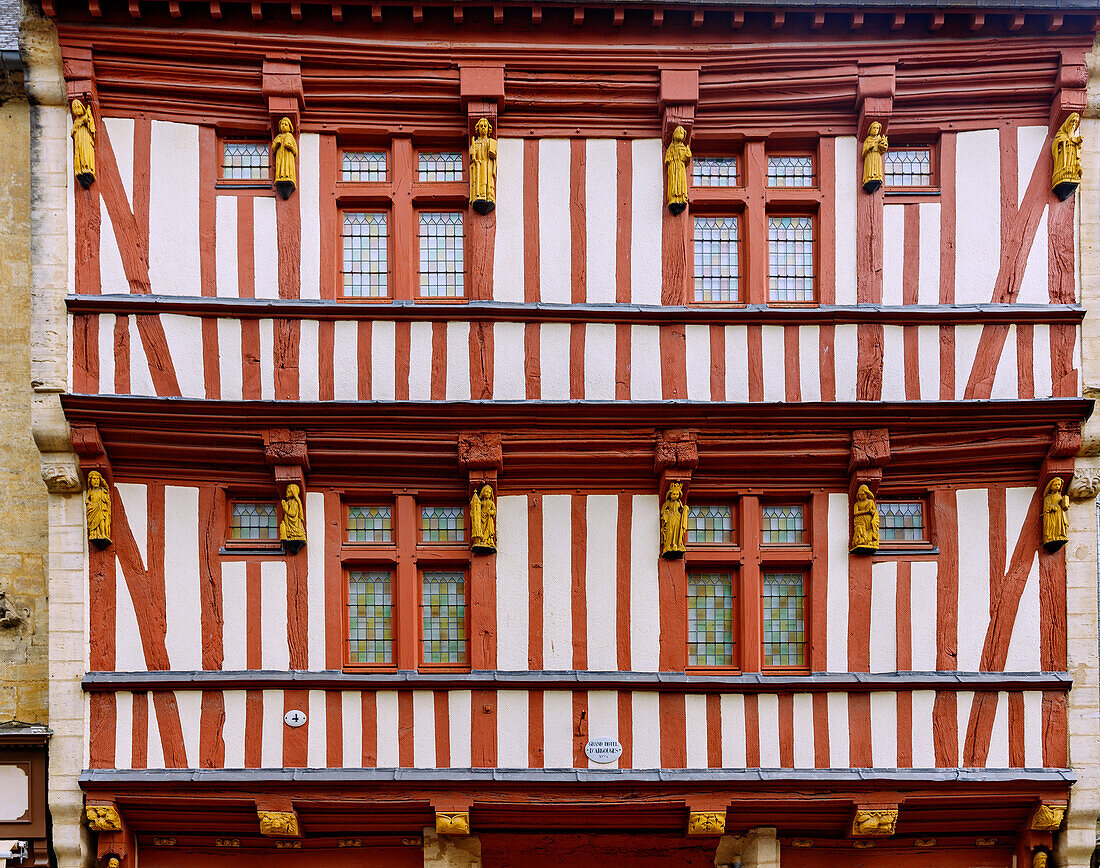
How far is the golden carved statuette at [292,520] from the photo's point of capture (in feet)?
26.6

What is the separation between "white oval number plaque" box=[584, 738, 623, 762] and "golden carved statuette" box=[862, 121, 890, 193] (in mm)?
5679

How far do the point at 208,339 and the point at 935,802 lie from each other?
7.88 m

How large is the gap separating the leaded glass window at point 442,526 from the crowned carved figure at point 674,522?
1.89 metres

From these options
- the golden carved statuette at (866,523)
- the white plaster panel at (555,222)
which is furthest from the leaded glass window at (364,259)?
the golden carved statuette at (866,523)

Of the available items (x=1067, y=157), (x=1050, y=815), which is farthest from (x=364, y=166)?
(x=1050, y=815)

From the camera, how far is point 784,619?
8.49 metres

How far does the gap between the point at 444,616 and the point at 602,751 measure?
6.21 feet

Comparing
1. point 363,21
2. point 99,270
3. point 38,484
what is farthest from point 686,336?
point 38,484

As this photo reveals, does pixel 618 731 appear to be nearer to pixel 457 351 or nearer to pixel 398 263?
pixel 457 351

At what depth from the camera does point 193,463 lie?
8305 millimetres

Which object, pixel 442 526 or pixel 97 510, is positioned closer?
pixel 97 510

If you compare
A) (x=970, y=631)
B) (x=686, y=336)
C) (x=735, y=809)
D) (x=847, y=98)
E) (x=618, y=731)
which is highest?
(x=847, y=98)

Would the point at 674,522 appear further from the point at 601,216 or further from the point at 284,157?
the point at 284,157

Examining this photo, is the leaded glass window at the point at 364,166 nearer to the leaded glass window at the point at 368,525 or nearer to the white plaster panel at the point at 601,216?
the white plaster panel at the point at 601,216
